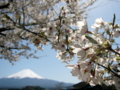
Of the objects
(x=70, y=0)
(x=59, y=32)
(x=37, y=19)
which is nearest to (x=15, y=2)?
(x=37, y=19)

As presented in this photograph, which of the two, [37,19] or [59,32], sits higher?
[37,19]

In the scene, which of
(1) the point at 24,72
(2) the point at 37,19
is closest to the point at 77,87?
(2) the point at 37,19

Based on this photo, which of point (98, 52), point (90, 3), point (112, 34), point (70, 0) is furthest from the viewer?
point (90, 3)

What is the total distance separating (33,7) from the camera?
2.50 m

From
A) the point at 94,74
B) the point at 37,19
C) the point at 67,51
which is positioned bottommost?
the point at 94,74

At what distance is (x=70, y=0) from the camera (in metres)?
2.49

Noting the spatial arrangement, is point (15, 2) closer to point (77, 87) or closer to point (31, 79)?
point (77, 87)

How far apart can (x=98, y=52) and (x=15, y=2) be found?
2.30 m

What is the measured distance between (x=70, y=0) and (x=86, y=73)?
2336 mm

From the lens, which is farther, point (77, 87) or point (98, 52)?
point (77, 87)

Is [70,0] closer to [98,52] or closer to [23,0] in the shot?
[23,0]

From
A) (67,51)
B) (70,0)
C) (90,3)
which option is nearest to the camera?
(67,51)

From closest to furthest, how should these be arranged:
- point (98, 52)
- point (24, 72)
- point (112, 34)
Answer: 1. point (98, 52)
2. point (112, 34)
3. point (24, 72)

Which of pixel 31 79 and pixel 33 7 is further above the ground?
pixel 31 79
